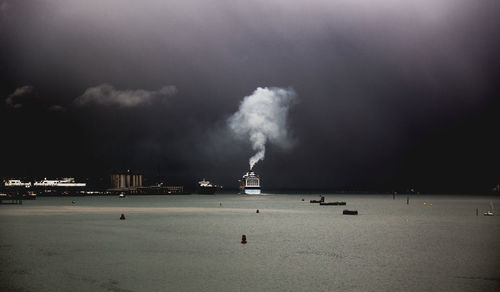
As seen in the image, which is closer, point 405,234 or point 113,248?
point 113,248

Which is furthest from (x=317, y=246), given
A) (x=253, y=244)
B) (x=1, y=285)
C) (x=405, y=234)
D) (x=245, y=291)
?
(x=1, y=285)

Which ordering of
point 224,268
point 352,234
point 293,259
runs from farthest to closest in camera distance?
point 352,234 → point 293,259 → point 224,268

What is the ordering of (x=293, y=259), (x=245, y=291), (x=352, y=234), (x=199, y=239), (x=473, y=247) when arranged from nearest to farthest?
(x=245, y=291) → (x=293, y=259) → (x=473, y=247) → (x=199, y=239) → (x=352, y=234)

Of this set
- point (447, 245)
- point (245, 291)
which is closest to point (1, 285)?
point (245, 291)

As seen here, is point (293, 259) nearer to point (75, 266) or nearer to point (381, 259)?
point (381, 259)

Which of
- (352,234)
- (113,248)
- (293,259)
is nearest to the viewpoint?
(293,259)

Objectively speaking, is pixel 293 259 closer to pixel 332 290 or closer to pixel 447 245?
pixel 332 290

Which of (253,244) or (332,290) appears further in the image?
(253,244)

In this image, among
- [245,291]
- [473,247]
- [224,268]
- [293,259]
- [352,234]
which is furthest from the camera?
[352,234]
